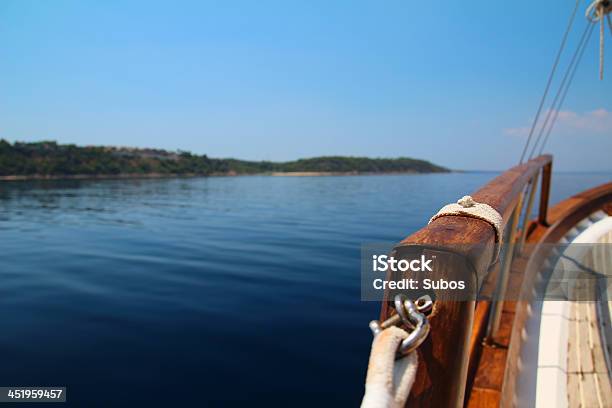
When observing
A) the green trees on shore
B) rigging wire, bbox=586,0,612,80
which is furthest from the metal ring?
the green trees on shore

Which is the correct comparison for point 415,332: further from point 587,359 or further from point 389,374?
point 587,359

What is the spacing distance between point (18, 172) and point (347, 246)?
80898 mm

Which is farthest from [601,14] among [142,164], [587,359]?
[142,164]

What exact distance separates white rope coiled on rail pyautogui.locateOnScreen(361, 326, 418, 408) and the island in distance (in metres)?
84.0

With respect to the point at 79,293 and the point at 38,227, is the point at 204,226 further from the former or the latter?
the point at 79,293

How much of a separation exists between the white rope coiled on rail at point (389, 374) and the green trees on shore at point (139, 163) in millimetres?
86173

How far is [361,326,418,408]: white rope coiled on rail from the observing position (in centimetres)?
54

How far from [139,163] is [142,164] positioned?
6.14ft

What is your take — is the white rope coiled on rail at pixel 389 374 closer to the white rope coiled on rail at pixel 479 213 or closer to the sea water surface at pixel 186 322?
the white rope coiled on rail at pixel 479 213

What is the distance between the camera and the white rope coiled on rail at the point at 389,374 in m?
0.54

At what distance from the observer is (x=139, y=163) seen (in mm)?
94062

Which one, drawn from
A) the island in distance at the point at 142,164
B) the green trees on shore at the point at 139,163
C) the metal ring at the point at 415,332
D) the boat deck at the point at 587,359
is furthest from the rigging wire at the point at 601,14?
the green trees on shore at the point at 139,163

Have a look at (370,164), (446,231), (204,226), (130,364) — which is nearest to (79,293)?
(130,364)

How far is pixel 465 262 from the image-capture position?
63 centimetres
